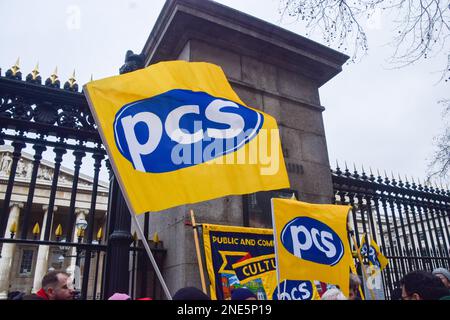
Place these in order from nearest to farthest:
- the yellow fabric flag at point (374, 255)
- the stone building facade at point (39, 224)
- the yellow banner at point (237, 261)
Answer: the yellow banner at point (237, 261)
the yellow fabric flag at point (374, 255)
the stone building facade at point (39, 224)

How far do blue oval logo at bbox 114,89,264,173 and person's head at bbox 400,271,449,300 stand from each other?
6.74ft

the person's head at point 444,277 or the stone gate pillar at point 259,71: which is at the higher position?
the stone gate pillar at point 259,71

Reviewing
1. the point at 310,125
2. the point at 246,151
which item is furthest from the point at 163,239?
the point at 310,125

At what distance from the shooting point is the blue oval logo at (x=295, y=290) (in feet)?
13.3

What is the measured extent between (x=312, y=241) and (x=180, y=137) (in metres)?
2.09

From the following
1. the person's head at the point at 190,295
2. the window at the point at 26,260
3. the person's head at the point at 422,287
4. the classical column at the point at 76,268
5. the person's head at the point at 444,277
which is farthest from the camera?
the window at the point at 26,260

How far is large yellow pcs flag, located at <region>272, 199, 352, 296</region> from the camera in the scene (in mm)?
4031

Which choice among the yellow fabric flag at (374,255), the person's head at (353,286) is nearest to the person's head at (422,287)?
the person's head at (353,286)

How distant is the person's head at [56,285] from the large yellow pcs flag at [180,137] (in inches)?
63.4

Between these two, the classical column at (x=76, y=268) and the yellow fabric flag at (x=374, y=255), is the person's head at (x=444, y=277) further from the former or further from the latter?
the classical column at (x=76, y=268)

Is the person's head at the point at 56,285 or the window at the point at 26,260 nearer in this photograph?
the person's head at the point at 56,285

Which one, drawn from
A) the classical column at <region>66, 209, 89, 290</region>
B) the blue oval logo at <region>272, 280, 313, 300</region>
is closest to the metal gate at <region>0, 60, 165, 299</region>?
the classical column at <region>66, 209, 89, 290</region>

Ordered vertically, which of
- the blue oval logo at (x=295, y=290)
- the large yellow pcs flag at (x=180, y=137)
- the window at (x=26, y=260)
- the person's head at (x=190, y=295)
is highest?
the window at (x=26, y=260)

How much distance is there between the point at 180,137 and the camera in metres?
3.42
